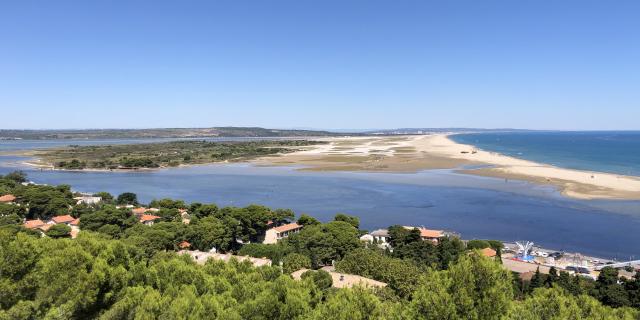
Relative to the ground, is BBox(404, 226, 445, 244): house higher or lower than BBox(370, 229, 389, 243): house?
higher

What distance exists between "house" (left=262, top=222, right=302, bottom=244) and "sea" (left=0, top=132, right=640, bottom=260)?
7.72m

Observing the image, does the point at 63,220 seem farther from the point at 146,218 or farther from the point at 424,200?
the point at 424,200

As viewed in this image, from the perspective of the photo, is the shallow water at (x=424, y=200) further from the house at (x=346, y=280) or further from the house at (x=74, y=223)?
the house at (x=74, y=223)

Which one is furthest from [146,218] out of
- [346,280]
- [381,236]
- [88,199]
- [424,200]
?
[424,200]

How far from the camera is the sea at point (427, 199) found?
134 ft

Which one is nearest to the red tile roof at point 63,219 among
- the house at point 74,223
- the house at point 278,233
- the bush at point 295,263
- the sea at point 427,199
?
the house at point 74,223

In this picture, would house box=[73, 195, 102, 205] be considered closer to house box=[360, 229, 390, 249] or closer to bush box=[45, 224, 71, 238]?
bush box=[45, 224, 71, 238]

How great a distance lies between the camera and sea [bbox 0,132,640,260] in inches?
1606

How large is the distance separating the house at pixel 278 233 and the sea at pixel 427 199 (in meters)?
7.72

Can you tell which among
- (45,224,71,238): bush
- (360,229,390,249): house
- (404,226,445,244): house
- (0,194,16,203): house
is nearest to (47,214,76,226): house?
(45,224,71,238): bush

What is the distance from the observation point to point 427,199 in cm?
5750

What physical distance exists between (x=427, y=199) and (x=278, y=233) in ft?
84.6

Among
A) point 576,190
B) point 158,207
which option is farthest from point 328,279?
point 576,190

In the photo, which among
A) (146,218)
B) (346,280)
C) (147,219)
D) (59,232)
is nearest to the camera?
(346,280)
